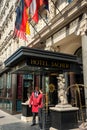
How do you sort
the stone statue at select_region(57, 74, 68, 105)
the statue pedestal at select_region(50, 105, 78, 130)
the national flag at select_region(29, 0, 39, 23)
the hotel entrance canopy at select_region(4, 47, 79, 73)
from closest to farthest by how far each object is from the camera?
the statue pedestal at select_region(50, 105, 78, 130)
the hotel entrance canopy at select_region(4, 47, 79, 73)
the stone statue at select_region(57, 74, 68, 105)
the national flag at select_region(29, 0, 39, 23)

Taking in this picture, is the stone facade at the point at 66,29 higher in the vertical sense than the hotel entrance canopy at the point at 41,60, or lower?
higher

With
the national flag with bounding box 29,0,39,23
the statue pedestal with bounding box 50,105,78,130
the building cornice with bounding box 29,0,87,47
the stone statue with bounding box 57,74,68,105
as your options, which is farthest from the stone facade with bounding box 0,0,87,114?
the statue pedestal with bounding box 50,105,78,130

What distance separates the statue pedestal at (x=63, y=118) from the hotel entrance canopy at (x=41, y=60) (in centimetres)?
192

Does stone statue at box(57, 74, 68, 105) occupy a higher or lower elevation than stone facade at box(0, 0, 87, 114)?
lower

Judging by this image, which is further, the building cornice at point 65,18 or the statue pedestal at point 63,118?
the building cornice at point 65,18

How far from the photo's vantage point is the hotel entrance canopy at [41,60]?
370 inches

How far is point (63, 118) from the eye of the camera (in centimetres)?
927

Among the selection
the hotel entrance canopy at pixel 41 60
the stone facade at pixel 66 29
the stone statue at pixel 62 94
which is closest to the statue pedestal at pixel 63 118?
the stone statue at pixel 62 94

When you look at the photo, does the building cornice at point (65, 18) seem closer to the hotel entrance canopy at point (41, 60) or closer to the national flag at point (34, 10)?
the national flag at point (34, 10)

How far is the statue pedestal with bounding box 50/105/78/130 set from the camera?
30.2ft

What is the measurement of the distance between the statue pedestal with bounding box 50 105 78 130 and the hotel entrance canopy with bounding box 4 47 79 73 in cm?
192

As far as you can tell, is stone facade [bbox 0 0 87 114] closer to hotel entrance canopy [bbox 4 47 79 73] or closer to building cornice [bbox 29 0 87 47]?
building cornice [bbox 29 0 87 47]

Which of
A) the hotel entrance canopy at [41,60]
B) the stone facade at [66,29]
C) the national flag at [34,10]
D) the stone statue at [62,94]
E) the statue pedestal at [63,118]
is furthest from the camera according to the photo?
the national flag at [34,10]

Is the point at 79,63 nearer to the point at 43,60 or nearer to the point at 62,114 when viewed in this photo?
the point at 43,60
